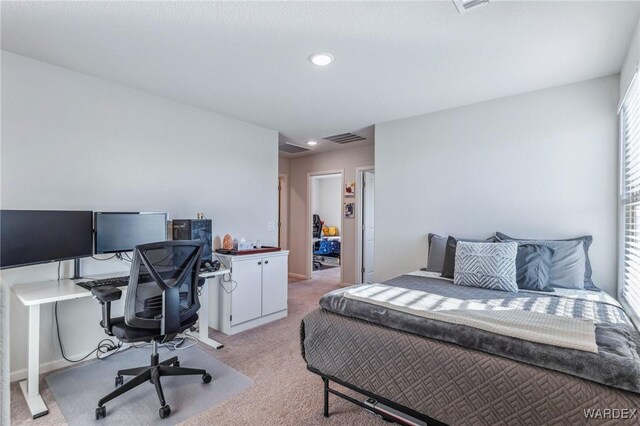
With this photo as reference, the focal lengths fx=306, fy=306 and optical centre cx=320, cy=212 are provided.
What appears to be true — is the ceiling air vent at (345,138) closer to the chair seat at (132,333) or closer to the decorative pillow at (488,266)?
the decorative pillow at (488,266)

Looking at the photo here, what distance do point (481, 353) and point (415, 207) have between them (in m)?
2.51

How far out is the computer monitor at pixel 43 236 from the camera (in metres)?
2.06

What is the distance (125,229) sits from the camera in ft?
8.87

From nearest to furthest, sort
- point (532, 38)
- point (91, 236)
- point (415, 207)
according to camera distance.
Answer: point (532, 38), point (91, 236), point (415, 207)

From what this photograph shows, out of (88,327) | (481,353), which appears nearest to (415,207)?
(481,353)

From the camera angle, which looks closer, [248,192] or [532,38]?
[532,38]

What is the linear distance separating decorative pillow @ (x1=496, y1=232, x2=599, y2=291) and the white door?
3.05 m

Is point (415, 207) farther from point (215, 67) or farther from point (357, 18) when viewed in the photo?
point (215, 67)

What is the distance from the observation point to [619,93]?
102 inches

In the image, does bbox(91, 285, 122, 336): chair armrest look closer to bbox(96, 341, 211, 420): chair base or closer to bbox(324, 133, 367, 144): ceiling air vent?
bbox(96, 341, 211, 420): chair base

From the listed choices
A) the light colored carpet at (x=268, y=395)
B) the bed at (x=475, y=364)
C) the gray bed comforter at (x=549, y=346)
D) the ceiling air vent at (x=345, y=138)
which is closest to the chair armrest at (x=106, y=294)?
the light colored carpet at (x=268, y=395)

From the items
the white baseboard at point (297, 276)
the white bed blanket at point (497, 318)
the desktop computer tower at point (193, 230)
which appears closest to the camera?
the white bed blanket at point (497, 318)

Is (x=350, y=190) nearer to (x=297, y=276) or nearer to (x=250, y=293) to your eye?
(x=297, y=276)

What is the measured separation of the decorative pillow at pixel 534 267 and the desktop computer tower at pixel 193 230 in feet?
9.50
